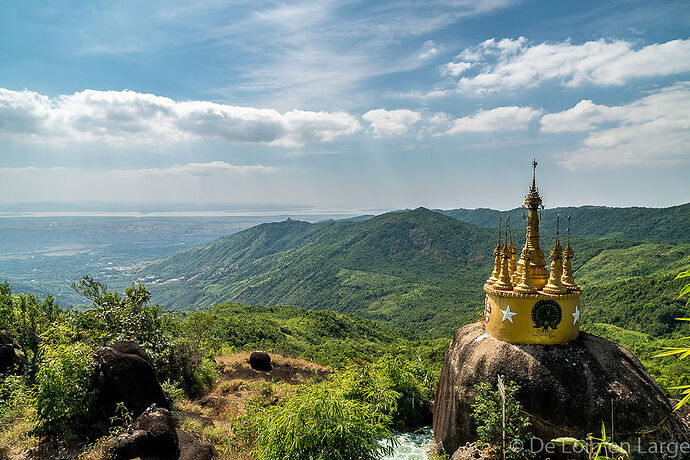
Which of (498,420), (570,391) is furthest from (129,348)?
(570,391)

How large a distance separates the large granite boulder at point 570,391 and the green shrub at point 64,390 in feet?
49.2

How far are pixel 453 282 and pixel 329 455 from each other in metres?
162

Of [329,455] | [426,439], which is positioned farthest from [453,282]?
[329,455]

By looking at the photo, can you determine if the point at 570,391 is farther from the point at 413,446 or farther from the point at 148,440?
the point at 148,440

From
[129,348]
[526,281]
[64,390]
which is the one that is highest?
[526,281]

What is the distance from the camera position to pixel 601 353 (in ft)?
49.1

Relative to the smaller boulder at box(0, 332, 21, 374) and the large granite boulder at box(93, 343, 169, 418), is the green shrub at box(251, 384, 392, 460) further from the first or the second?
the smaller boulder at box(0, 332, 21, 374)

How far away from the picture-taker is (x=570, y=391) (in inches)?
550

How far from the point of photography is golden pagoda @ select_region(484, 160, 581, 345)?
15.2 meters

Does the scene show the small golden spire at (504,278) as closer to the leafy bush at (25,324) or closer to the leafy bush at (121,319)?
the leafy bush at (121,319)

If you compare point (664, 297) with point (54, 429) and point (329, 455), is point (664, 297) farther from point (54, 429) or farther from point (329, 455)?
point (54, 429)

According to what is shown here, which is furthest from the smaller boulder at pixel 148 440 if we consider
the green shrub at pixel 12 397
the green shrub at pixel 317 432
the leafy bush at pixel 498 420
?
the leafy bush at pixel 498 420

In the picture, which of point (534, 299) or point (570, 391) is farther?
point (534, 299)

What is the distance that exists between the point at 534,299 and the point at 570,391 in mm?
3692
